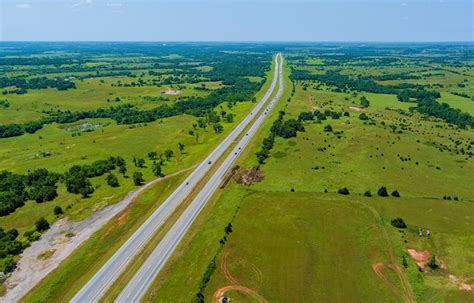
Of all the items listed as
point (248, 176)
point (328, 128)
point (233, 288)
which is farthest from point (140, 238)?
point (328, 128)

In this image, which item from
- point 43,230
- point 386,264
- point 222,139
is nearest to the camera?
point 386,264

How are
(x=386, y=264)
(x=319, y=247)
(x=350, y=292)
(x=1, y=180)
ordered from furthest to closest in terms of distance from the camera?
(x=1, y=180) → (x=319, y=247) → (x=386, y=264) → (x=350, y=292)

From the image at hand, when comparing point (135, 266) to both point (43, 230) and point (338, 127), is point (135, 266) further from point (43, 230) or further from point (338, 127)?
point (338, 127)

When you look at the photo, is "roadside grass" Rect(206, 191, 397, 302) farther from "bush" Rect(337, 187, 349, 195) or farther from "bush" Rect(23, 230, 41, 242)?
"bush" Rect(23, 230, 41, 242)

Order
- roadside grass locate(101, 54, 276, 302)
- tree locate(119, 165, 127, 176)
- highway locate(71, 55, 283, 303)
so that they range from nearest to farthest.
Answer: roadside grass locate(101, 54, 276, 302)
highway locate(71, 55, 283, 303)
tree locate(119, 165, 127, 176)

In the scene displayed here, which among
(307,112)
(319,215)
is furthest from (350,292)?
(307,112)

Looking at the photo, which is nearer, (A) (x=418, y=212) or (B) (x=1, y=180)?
(A) (x=418, y=212)

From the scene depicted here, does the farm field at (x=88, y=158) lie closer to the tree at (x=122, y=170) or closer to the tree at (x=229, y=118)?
the tree at (x=229, y=118)

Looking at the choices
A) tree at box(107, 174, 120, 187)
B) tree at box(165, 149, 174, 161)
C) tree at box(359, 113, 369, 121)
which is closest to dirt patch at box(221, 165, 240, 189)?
tree at box(165, 149, 174, 161)
